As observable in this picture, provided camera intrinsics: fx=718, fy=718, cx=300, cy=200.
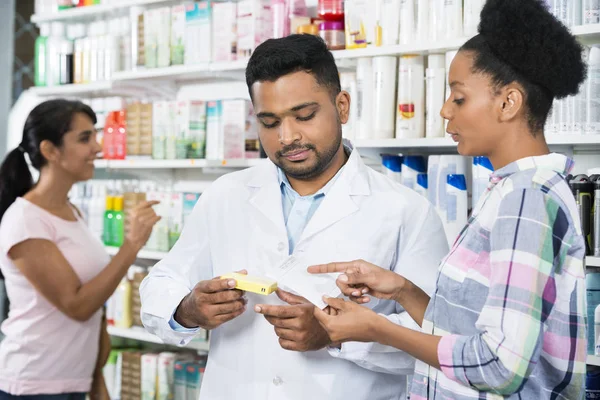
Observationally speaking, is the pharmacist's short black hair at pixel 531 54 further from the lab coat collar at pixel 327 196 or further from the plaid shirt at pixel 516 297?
the lab coat collar at pixel 327 196

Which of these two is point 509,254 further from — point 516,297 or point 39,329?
point 39,329

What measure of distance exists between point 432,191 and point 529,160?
1348 mm

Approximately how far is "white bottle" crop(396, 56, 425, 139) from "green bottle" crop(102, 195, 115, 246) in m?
1.69

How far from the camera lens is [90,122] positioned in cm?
311

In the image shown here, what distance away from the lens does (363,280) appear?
4.90 feet

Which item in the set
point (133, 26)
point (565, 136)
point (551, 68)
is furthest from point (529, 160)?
point (133, 26)

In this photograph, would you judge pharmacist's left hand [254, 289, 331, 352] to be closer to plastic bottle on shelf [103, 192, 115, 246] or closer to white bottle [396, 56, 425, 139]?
white bottle [396, 56, 425, 139]

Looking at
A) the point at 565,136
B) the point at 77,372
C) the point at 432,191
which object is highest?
the point at 565,136

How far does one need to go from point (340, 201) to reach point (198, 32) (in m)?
1.91

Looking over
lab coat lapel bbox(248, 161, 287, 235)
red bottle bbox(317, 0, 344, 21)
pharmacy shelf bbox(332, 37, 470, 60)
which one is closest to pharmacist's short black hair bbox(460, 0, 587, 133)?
lab coat lapel bbox(248, 161, 287, 235)

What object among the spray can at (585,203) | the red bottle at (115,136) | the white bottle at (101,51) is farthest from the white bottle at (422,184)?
the white bottle at (101,51)

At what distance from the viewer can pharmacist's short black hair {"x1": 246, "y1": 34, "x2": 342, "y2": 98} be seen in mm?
1702

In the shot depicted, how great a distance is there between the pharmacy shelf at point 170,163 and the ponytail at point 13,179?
0.66 meters

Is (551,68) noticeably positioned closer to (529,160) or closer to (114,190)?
(529,160)
